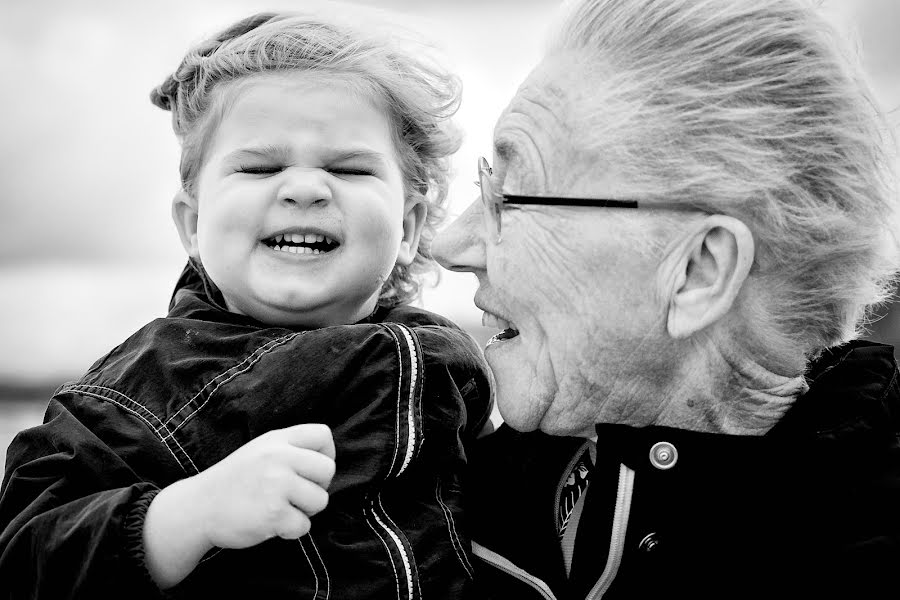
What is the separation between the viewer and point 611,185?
5.06 ft

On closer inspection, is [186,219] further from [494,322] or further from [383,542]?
[383,542]

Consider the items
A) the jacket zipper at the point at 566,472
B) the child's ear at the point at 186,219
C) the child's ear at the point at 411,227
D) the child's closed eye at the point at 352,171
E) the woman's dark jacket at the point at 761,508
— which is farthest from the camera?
the child's ear at the point at 411,227

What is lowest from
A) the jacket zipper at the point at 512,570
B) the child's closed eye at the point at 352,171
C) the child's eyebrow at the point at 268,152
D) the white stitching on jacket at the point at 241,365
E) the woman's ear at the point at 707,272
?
the jacket zipper at the point at 512,570

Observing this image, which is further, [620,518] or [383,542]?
[383,542]

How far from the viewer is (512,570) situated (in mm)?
1679

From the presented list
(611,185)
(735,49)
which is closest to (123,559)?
(611,185)

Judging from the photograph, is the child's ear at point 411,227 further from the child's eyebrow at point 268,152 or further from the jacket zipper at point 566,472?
the jacket zipper at point 566,472

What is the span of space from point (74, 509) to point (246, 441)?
0.32 meters

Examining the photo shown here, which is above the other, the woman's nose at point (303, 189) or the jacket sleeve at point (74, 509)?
the woman's nose at point (303, 189)

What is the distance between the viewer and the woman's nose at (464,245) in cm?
179

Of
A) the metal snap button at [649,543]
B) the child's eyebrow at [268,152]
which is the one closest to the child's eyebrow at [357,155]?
the child's eyebrow at [268,152]

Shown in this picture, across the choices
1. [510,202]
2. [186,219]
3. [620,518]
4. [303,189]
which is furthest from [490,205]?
[186,219]

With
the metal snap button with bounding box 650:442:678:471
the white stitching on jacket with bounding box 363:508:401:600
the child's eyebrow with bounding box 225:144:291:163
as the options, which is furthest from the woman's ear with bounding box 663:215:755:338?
the child's eyebrow with bounding box 225:144:291:163

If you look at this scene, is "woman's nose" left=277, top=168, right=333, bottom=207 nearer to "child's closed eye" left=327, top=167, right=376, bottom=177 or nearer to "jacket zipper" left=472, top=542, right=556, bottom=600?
"child's closed eye" left=327, top=167, right=376, bottom=177
